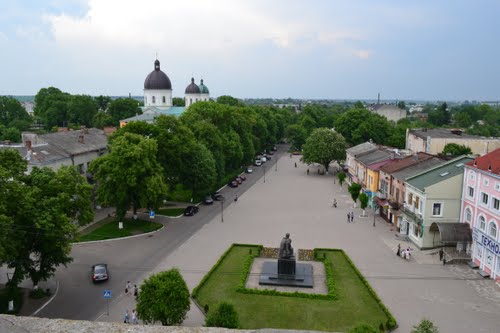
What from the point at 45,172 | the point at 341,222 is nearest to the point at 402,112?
the point at 341,222

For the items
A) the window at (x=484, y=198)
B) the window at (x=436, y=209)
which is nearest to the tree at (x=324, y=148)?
the window at (x=436, y=209)

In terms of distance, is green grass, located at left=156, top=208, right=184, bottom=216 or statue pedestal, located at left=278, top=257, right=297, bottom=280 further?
green grass, located at left=156, top=208, right=184, bottom=216

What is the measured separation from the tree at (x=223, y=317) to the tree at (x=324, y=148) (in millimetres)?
58641

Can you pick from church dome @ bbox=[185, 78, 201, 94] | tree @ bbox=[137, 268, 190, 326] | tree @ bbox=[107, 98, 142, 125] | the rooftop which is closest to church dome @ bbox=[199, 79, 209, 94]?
church dome @ bbox=[185, 78, 201, 94]

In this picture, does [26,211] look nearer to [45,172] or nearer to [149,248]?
[45,172]

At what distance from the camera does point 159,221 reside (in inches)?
1834

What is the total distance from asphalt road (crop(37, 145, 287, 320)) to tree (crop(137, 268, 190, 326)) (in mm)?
5512

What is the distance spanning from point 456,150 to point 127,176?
46481 mm

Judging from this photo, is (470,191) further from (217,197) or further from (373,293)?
(217,197)

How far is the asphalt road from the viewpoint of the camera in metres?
26.9

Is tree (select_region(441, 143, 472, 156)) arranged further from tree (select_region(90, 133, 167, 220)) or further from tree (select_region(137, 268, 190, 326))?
tree (select_region(137, 268, 190, 326))

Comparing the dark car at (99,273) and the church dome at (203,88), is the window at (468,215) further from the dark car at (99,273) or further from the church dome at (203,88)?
the church dome at (203,88)

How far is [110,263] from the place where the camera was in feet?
112

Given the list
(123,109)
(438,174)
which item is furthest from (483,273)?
(123,109)
